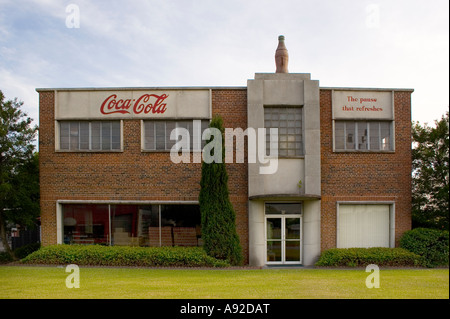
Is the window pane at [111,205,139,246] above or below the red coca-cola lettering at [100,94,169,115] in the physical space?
below

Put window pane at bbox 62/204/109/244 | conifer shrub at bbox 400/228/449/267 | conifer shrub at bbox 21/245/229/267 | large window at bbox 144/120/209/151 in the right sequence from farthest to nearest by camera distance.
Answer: large window at bbox 144/120/209/151 → window pane at bbox 62/204/109/244 → conifer shrub at bbox 400/228/449/267 → conifer shrub at bbox 21/245/229/267

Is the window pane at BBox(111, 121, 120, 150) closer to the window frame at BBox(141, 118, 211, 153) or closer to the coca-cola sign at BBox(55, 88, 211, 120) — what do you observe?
the coca-cola sign at BBox(55, 88, 211, 120)

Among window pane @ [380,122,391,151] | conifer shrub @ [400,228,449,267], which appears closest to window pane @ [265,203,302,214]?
window pane @ [380,122,391,151]

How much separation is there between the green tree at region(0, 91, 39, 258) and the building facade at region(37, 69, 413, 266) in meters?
1.06

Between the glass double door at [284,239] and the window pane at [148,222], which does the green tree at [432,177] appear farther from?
the window pane at [148,222]

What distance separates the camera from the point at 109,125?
16703 mm

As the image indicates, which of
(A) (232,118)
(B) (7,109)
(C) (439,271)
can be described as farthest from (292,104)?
(B) (7,109)

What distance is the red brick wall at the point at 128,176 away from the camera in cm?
1633

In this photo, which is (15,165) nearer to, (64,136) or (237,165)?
(64,136)

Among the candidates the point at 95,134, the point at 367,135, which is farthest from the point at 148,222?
the point at 367,135

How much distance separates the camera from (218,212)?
15242 mm

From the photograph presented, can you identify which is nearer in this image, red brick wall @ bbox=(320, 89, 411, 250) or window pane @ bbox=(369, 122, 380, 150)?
red brick wall @ bbox=(320, 89, 411, 250)

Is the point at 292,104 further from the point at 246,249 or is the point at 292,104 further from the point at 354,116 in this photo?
the point at 246,249

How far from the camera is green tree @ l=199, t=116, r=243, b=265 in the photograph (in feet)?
49.5
